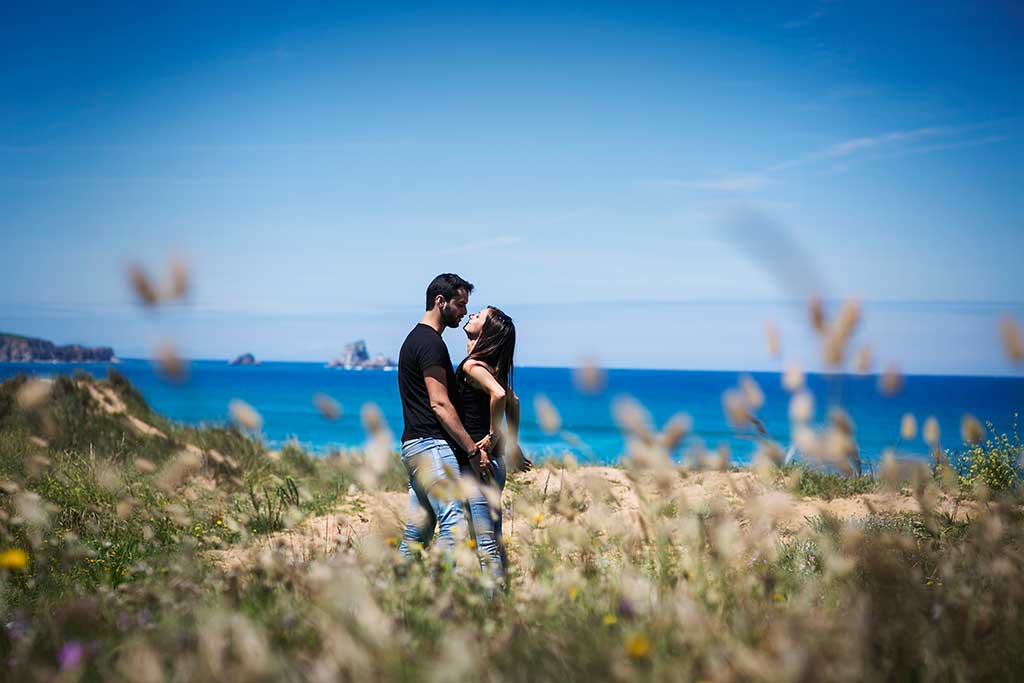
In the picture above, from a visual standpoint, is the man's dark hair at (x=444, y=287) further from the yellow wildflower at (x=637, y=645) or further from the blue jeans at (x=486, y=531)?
the yellow wildflower at (x=637, y=645)

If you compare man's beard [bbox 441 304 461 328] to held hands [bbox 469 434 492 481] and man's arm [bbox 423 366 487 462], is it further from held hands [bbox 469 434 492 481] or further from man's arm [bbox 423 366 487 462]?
held hands [bbox 469 434 492 481]

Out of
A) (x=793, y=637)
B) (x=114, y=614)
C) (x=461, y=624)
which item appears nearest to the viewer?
(x=793, y=637)

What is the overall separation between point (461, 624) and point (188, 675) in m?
1.12

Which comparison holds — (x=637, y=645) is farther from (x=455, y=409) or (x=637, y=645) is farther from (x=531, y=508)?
(x=455, y=409)

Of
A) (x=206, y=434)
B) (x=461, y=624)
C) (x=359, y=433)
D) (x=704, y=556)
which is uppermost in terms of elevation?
(x=704, y=556)

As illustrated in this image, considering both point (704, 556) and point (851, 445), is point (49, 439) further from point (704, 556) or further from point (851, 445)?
point (851, 445)

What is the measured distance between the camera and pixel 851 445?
2.57m

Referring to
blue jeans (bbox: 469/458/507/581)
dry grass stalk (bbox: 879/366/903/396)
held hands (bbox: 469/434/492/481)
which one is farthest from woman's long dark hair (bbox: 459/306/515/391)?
dry grass stalk (bbox: 879/366/903/396)

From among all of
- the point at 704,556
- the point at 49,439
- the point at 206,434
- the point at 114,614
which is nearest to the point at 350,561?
the point at 114,614

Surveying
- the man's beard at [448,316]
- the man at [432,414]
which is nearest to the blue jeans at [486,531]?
the man at [432,414]

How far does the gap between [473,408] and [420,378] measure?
16.0 inches

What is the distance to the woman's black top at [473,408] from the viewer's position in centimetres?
479

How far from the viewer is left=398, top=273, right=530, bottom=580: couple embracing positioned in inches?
179

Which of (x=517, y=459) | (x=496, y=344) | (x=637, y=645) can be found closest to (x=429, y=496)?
(x=517, y=459)
